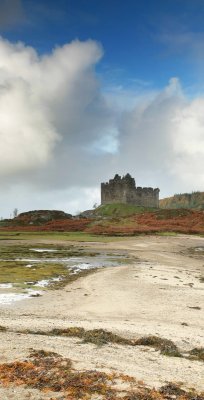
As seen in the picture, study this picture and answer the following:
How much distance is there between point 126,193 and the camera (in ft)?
441

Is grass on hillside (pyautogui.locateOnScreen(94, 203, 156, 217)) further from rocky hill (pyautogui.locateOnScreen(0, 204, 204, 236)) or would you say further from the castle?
rocky hill (pyautogui.locateOnScreen(0, 204, 204, 236))

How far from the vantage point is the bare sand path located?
1045 cm

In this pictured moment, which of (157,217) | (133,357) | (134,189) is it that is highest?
(134,189)

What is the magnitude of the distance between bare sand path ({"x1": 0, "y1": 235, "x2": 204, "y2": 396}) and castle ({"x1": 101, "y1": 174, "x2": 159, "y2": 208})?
3957 inches

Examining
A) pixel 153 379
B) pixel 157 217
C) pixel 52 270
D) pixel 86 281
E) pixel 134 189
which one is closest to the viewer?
pixel 153 379

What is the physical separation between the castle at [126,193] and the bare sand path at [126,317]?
10052 cm

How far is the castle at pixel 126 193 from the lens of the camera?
135 meters

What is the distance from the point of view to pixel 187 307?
19281 millimetres

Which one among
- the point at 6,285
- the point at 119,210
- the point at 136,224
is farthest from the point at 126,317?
the point at 119,210

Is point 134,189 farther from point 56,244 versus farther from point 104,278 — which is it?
point 104,278

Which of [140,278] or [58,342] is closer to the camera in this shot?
[58,342]

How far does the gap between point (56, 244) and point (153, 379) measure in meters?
54.7

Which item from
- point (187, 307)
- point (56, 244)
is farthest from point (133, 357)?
point (56, 244)

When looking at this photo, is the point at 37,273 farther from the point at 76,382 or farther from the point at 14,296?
the point at 76,382
